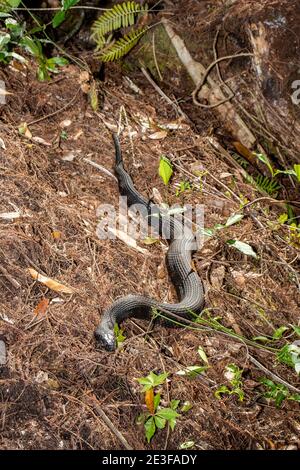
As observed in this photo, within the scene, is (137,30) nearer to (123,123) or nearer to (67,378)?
(123,123)

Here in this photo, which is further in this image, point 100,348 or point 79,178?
point 79,178

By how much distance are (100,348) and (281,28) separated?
3.87m

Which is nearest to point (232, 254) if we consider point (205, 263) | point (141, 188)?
point (205, 263)

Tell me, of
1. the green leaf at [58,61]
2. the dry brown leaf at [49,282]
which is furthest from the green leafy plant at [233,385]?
the green leaf at [58,61]

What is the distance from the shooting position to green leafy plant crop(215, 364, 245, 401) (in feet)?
11.5

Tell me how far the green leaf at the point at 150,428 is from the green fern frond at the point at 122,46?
14.1ft

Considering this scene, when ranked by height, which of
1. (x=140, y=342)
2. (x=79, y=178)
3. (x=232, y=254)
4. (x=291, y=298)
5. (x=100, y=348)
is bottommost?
(x=291, y=298)

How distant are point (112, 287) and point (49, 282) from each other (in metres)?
0.51

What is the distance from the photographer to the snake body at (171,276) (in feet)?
12.0

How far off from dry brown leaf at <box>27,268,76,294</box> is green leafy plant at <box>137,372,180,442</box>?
87 cm

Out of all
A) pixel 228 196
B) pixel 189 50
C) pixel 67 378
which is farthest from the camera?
pixel 189 50

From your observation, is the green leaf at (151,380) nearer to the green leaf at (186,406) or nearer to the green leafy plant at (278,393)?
the green leaf at (186,406)

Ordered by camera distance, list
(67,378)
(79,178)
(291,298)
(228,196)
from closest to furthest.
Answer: (67,378) < (291,298) < (79,178) < (228,196)

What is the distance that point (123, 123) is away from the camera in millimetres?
5703
